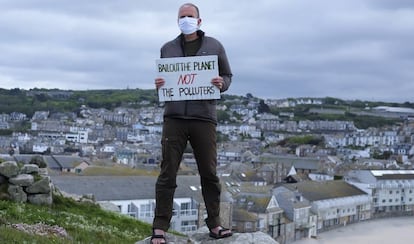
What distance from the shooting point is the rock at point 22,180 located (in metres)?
16.4

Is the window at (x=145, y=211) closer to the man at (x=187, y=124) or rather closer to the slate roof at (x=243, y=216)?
the slate roof at (x=243, y=216)

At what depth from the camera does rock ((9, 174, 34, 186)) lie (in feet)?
53.8

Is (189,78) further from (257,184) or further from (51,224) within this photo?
(257,184)

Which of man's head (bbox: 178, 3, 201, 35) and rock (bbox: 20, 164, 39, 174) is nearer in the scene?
man's head (bbox: 178, 3, 201, 35)

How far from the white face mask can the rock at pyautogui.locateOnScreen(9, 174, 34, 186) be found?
32.6 ft

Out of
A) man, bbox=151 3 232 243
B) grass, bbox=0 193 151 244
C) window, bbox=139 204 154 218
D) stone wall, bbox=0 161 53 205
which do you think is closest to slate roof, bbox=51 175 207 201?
window, bbox=139 204 154 218

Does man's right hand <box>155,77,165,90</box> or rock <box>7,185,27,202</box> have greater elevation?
man's right hand <box>155,77,165,90</box>

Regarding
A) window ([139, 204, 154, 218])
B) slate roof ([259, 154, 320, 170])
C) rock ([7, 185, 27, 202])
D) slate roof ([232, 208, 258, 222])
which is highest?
rock ([7, 185, 27, 202])

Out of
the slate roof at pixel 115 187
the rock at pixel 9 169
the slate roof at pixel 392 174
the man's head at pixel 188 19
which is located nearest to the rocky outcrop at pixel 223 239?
the man's head at pixel 188 19

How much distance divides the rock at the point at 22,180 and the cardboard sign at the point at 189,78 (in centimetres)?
943

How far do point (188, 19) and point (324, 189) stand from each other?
72190 mm

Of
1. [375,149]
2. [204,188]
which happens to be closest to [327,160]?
[375,149]

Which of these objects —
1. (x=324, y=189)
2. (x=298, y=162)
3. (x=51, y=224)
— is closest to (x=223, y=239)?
(x=51, y=224)

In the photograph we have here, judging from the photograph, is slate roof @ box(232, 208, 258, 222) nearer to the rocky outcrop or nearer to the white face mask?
the rocky outcrop
